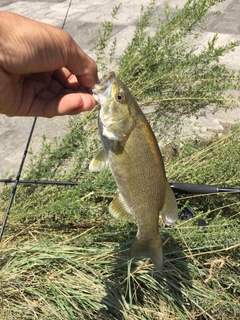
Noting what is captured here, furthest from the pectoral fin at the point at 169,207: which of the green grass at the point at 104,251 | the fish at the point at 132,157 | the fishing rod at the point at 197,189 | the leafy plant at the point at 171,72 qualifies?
the leafy plant at the point at 171,72

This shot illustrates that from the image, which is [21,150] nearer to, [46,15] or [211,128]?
[211,128]

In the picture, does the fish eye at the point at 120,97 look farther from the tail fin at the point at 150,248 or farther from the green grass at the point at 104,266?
the green grass at the point at 104,266

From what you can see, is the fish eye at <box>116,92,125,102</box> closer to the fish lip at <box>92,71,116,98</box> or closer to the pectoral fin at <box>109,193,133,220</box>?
the fish lip at <box>92,71,116,98</box>

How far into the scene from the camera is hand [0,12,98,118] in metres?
1.82

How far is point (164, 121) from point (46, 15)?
5.43 metres

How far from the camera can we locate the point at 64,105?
2.05 meters

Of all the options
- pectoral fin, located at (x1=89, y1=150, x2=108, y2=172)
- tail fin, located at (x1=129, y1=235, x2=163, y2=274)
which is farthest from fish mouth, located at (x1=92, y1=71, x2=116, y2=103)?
tail fin, located at (x1=129, y1=235, x2=163, y2=274)

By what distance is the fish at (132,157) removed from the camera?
1651 millimetres

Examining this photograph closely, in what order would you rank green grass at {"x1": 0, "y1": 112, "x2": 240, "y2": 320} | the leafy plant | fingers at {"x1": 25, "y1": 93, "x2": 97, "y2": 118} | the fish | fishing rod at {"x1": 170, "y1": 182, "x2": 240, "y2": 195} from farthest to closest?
1. the leafy plant
2. fishing rod at {"x1": 170, "y1": 182, "x2": 240, "y2": 195}
3. green grass at {"x1": 0, "y1": 112, "x2": 240, "y2": 320}
4. fingers at {"x1": 25, "y1": 93, "x2": 97, "y2": 118}
5. the fish

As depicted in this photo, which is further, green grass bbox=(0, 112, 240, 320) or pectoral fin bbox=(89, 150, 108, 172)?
green grass bbox=(0, 112, 240, 320)

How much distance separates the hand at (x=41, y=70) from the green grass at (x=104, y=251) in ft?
2.21

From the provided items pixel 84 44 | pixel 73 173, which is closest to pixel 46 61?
pixel 73 173

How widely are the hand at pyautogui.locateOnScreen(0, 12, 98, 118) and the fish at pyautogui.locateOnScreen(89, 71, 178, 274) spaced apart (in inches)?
12.2

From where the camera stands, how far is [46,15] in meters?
7.83
